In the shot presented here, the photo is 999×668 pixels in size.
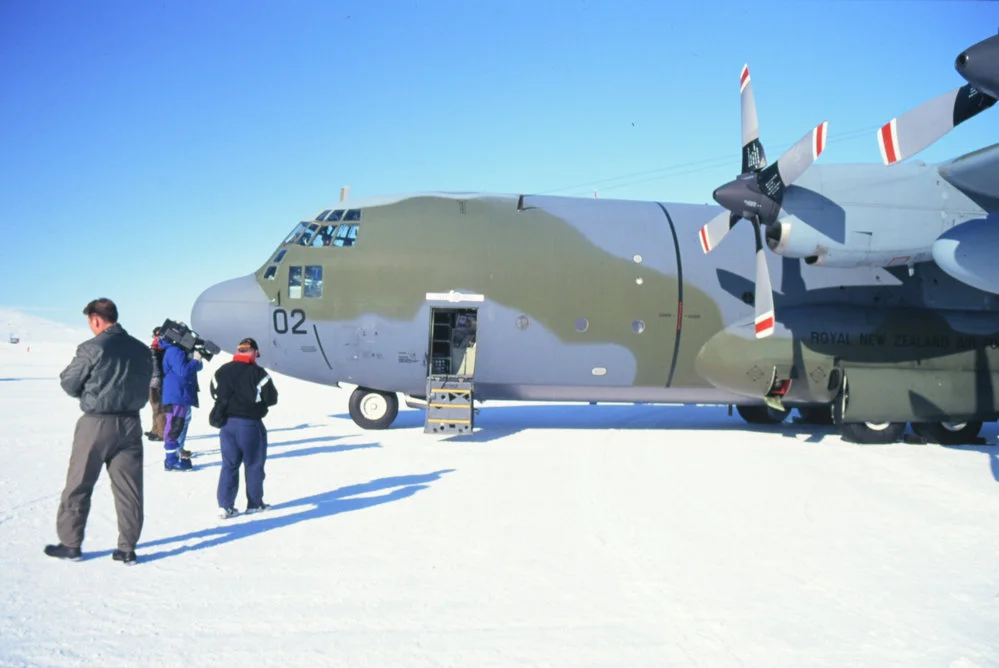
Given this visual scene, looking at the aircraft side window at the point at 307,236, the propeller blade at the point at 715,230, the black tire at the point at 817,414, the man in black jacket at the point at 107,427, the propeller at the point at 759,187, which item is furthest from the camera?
the black tire at the point at 817,414

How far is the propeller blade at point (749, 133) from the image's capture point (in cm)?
1181

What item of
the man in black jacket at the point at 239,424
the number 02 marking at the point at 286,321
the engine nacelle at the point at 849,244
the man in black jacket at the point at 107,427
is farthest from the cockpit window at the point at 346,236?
the man in black jacket at the point at 107,427

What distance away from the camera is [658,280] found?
45.2 ft

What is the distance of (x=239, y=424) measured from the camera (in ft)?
23.4

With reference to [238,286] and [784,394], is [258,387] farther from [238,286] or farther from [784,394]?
[784,394]

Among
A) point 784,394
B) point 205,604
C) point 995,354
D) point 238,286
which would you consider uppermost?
point 238,286

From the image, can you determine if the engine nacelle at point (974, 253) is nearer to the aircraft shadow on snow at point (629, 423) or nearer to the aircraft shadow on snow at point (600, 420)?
the aircraft shadow on snow at point (629, 423)

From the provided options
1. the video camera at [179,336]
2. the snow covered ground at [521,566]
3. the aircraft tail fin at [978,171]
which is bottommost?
the snow covered ground at [521,566]

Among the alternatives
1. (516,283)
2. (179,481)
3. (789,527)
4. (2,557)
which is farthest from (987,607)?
(516,283)

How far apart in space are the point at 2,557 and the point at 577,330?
9.86 m

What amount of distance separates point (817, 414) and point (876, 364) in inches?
153

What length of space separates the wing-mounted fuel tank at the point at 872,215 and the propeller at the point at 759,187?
32 centimetres

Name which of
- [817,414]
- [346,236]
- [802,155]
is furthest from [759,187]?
[346,236]

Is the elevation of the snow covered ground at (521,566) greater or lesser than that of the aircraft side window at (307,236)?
lesser
